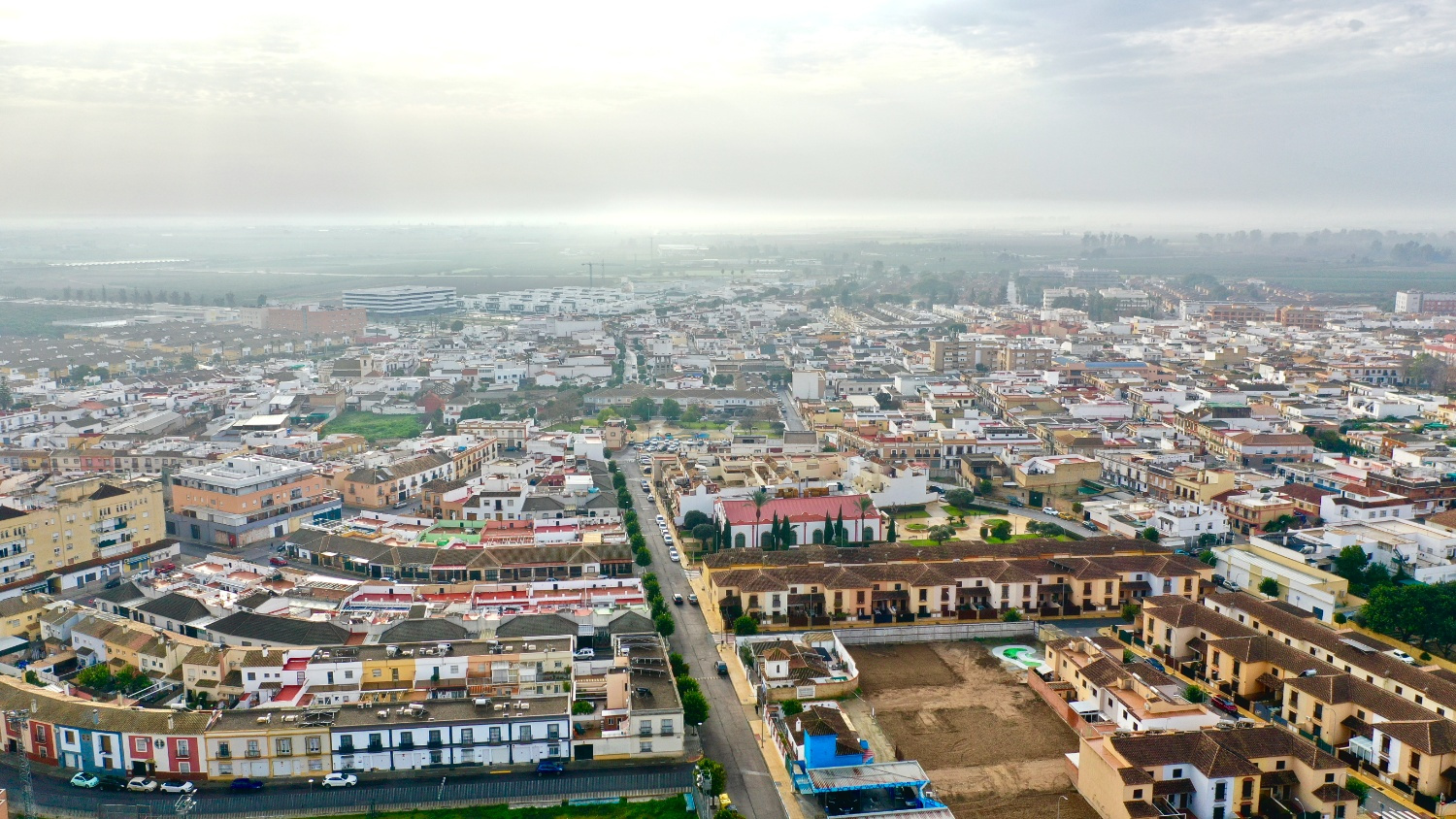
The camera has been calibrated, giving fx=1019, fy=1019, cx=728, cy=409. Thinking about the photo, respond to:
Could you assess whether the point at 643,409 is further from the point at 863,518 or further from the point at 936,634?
the point at 936,634

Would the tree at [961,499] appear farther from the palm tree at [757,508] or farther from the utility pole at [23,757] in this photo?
the utility pole at [23,757]

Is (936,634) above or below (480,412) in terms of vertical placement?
below

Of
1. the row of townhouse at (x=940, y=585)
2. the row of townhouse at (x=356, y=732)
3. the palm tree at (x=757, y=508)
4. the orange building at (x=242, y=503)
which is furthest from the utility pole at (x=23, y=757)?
the palm tree at (x=757, y=508)

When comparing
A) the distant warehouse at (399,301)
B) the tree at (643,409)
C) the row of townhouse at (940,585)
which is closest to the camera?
the row of townhouse at (940,585)

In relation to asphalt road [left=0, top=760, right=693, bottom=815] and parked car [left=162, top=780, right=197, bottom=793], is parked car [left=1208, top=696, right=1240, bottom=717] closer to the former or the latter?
asphalt road [left=0, top=760, right=693, bottom=815]

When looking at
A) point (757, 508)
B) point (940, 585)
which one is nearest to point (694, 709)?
point (940, 585)

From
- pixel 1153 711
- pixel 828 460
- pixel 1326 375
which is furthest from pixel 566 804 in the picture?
pixel 1326 375
